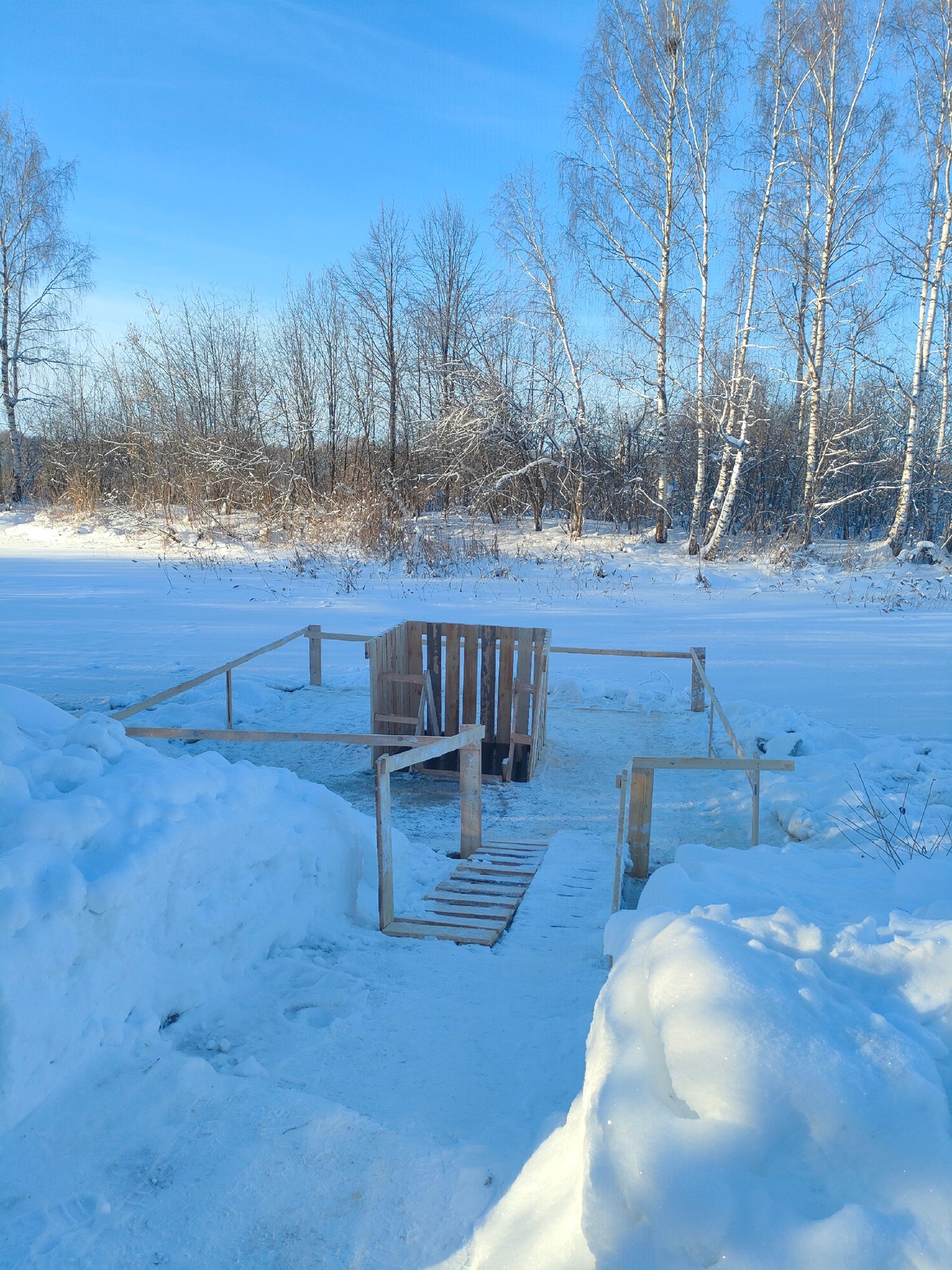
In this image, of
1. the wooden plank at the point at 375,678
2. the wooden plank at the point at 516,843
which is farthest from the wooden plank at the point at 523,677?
the wooden plank at the point at 516,843

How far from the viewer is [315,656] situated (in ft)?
35.4

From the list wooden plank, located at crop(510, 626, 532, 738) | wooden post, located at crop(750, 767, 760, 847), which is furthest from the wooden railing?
wooden post, located at crop(750, 767, 760, 847)

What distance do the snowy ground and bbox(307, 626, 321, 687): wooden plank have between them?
0.17 m

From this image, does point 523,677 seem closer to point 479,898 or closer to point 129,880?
point 479,898

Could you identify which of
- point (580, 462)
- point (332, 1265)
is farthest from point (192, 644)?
point (580, 462)

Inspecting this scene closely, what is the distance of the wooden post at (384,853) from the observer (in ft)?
14.4

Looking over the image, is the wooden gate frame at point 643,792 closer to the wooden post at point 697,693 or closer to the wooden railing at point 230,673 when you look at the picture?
the wooden railing at point 230,673

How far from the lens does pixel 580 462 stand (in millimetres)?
22344

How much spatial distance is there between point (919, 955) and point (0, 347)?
3251 cm

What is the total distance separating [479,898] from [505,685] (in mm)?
3973

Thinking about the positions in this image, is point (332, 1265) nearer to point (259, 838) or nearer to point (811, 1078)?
point (811, 1078)

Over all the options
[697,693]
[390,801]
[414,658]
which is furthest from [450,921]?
[697,693]

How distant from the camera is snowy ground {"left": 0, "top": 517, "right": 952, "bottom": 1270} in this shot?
2.38m

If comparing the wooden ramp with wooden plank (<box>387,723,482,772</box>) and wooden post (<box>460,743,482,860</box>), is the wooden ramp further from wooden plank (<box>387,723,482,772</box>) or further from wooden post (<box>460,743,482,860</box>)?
wooden plank (<box>387,723,482,772</box>)
